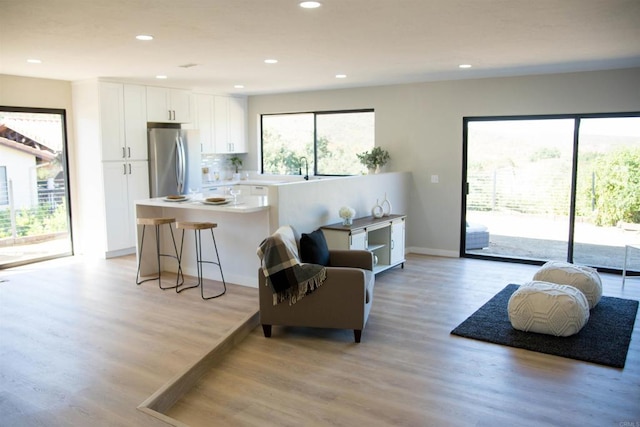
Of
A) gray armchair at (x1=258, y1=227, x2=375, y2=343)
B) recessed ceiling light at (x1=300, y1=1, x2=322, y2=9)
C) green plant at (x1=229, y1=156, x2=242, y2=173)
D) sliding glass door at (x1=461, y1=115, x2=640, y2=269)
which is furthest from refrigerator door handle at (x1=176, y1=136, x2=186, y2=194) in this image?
recessed ceiling light at (x1=300, y1=1, x2=322, y2=9)

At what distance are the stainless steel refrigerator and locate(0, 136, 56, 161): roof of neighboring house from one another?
128 centimetres

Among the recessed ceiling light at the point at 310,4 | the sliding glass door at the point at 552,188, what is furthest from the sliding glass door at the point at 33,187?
the sliding glass door at the point at 552,188

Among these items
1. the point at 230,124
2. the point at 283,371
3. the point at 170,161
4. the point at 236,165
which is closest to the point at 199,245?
the point at 170,161

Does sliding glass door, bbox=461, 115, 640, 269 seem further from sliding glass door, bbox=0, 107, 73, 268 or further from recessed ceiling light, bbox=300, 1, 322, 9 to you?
sliding glass door, bbox=0, 107, 73, 268

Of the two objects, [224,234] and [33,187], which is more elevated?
[33,187]

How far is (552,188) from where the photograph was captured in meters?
6.62

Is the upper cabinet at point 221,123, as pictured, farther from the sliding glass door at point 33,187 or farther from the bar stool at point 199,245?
the bar stool at point 199,245

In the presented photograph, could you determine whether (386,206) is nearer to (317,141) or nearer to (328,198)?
(328,198)

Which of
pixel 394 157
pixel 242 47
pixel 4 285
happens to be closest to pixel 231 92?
pixel 394 157

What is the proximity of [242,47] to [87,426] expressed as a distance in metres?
3.37

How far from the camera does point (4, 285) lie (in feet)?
18.8

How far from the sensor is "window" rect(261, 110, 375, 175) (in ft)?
26.5

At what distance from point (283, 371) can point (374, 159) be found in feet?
14.4

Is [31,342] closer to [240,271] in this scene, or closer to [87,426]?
[87,426]
